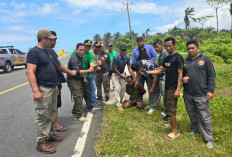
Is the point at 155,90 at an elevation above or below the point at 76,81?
below

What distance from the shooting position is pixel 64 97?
22.1ft

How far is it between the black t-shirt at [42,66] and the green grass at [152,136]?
1.48 meters

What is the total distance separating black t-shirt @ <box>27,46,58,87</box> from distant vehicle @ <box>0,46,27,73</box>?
13.6m

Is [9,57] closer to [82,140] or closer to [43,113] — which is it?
[43,113]

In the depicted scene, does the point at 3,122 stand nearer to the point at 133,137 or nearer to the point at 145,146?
the point at 133,137

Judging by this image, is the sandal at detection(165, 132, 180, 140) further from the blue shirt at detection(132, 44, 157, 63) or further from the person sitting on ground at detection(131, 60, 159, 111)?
the blue shirt at detection(132, 44, 157, 63)

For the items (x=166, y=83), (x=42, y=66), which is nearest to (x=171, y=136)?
(x=166, y=83)

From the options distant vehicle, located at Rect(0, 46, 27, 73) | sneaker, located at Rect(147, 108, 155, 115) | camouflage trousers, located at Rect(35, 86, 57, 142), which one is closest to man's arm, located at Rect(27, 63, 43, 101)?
camouflage trousers, located at Rect(35, 86, 57, 142)

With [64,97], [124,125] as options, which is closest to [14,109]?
[64,97]

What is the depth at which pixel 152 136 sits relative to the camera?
3457 mm

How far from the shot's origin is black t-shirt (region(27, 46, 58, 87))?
2.81 m

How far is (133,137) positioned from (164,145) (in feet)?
2.01

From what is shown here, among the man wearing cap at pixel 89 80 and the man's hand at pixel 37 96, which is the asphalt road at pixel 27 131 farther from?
the man's hand at pixel 37 96

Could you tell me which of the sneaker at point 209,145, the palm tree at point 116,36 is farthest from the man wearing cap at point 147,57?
the palm tree at point 116,36
